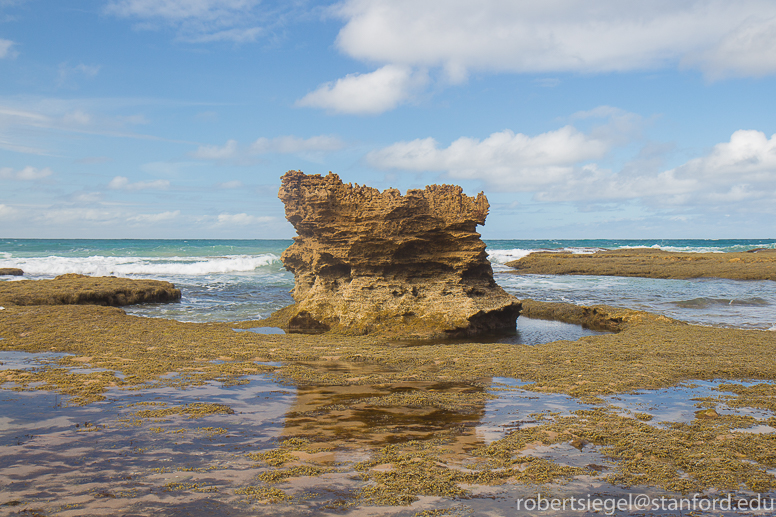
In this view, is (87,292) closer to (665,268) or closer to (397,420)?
(397,420)

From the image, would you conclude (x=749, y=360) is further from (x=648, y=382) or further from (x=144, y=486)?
(x=144, y=486)

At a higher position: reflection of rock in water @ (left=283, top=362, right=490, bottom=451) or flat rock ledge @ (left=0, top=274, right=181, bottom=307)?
flat rock ledge @ (left=0, top=274, right=181, bottom=307)

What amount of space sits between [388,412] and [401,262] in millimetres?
8225

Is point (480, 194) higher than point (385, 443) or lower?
higher

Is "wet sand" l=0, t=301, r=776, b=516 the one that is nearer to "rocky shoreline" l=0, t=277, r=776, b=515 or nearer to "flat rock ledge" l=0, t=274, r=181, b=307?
"rocky shoreline" l=0, t=277, r=776, b=515

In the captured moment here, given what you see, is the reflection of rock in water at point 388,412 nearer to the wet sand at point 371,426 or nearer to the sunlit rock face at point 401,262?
the wet sand at point 371,426

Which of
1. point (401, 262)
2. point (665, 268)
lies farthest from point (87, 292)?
point (665, 268)

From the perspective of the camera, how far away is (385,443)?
17.1ft

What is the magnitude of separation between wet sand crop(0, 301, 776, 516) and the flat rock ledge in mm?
8132

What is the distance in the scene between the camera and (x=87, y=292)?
18.8 metres

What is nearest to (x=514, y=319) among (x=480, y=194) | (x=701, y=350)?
(x=480, y=194)

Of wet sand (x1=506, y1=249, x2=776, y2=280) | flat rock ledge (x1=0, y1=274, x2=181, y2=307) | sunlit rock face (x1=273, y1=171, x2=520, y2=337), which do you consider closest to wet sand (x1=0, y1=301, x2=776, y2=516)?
sunlit rock face (x1=273, y1=171, x2=520, y2=337)

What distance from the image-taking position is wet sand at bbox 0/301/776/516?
4086 mm

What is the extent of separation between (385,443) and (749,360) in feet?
26.6
